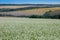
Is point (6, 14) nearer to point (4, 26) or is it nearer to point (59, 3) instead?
point (4, 26)

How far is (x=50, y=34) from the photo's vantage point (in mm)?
1513

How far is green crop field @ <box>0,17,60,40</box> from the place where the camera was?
1417 millimetres

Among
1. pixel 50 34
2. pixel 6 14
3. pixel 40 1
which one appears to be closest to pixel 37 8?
pixel 40 1

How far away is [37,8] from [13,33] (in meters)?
0.63

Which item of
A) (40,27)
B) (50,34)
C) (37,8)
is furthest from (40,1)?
(50,34)

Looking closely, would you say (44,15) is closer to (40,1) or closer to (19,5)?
(40,1)

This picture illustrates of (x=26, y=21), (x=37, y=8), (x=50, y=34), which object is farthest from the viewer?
(x=37, y=8)

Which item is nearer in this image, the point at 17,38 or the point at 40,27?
the point at 17,38

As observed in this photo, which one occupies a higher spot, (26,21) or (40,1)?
(40,1)

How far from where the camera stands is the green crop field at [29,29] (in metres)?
1.42

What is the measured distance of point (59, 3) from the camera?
76.2 inches

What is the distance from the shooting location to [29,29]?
167 centimetres

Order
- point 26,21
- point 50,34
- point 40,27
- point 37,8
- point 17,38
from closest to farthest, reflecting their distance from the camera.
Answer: point 17,38, point 50,34, point 40,27, point 26,21, point 37,8

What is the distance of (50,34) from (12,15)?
683 mm
